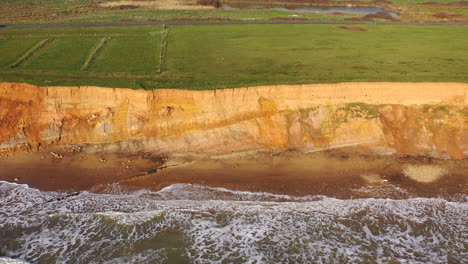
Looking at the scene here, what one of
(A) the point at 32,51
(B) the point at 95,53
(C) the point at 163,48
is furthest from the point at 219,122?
(A) the point at 32,51

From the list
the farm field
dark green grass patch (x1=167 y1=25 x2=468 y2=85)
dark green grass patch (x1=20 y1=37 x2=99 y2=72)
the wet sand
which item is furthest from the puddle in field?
the wet sand

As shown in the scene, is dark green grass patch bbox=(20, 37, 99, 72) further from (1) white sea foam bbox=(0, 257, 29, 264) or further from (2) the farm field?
(1) white sea foam bbox=(0, 257, 29, 264)

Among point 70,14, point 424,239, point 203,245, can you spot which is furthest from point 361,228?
point 70,14

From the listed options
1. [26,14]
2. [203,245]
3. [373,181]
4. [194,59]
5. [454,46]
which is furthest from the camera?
[26,14]

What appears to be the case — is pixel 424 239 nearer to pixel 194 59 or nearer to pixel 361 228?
pixel 361 228

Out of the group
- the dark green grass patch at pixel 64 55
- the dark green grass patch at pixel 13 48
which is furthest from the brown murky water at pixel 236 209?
the dark green grass patch at pixel 13 48

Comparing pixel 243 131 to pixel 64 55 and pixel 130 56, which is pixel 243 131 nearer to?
pixel 130 56
